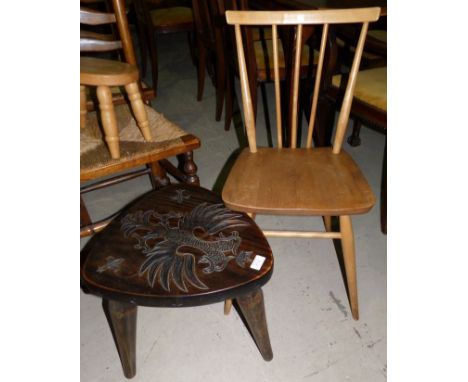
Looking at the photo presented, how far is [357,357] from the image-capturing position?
3.74 feet

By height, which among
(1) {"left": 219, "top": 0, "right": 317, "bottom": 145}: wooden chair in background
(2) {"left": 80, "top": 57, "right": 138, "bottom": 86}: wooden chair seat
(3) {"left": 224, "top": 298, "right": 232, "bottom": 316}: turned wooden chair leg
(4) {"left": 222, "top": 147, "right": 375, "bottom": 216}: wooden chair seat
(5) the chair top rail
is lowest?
(3) {"left": 224, "top": 298, "right": 232, "bottom": 316}: turned wooden chair leg

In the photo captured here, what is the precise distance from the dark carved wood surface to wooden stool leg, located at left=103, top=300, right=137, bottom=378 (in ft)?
0.29

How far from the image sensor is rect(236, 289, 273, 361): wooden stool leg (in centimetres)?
94

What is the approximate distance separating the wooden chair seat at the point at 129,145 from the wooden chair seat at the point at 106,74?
22 centimetres

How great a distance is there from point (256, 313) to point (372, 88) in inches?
38.8

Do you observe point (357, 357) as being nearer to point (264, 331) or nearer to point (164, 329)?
point (264, 331)

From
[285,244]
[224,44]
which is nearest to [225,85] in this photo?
[224,44]

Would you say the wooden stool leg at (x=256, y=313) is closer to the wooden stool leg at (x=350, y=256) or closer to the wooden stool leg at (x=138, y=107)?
the wooden stool leg at (x=350, y=256)

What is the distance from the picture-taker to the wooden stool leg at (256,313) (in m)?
0.94

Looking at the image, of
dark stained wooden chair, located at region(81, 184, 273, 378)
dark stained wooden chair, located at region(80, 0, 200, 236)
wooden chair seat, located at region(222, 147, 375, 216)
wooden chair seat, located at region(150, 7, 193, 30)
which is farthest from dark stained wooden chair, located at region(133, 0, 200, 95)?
dark stained wooden chair, located at region(81, 184, 273, 378)

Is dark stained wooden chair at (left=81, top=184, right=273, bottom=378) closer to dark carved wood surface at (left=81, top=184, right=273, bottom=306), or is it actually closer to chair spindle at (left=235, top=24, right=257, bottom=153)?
dark carved wood surface at (left=81, top=184, right=273, bottom=306)

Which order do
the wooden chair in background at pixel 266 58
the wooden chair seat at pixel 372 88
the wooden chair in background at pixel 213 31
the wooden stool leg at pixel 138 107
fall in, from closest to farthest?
the wooden stool leg at pixel 138 107 → the wooden chair seat at pixel 372 88 → the wooden chair in background at pixel 266 58 → the wooden chair in background at pixel 213 31

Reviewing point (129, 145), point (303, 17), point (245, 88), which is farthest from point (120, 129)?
point (303, 17)

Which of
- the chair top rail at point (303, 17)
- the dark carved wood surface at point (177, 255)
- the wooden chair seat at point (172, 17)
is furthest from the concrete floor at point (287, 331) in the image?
the wooden chair seat at point (172, 17)
